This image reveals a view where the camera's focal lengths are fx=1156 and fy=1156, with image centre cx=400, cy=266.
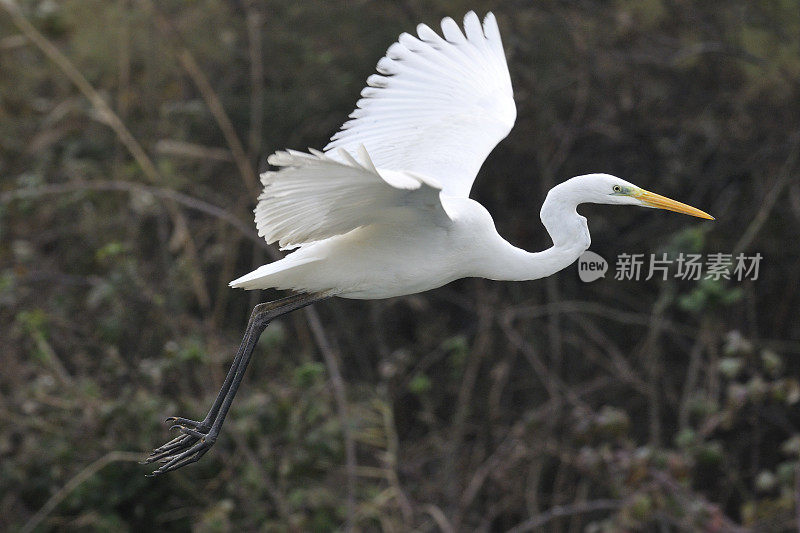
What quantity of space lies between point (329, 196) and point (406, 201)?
239 millimetres

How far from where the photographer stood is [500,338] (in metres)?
7.29

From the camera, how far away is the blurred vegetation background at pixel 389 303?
5.76 m

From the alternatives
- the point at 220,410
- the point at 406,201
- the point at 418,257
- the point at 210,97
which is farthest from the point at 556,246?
the point at 210,97

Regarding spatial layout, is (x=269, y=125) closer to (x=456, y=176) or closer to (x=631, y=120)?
(x=631, y=120)

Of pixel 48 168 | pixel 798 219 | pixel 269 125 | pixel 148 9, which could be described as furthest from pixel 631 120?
pixel 48 168

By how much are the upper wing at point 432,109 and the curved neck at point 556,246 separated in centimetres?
43

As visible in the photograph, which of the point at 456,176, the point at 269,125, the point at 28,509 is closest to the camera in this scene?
the point at 456,176

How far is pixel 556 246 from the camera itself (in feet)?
12.0

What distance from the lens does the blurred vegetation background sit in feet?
18.9

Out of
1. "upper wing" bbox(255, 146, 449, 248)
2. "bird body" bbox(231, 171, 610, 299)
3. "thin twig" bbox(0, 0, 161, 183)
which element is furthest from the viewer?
"thin twig" bbox(0, 0, 161, 183)

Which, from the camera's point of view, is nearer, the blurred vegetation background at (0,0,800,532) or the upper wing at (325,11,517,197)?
the upper wing at (325,11,517,197)

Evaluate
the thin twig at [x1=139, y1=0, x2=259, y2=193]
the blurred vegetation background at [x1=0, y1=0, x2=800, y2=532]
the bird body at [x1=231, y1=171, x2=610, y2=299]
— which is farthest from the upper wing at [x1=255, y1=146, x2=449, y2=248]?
the thin twig at [x1=139, y1=0, x2=259, y2=193]

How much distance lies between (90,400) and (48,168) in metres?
1.89

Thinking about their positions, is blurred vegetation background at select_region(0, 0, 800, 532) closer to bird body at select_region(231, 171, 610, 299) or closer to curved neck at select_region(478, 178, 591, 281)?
bird body at select_region(231, 171, 610, 299)
